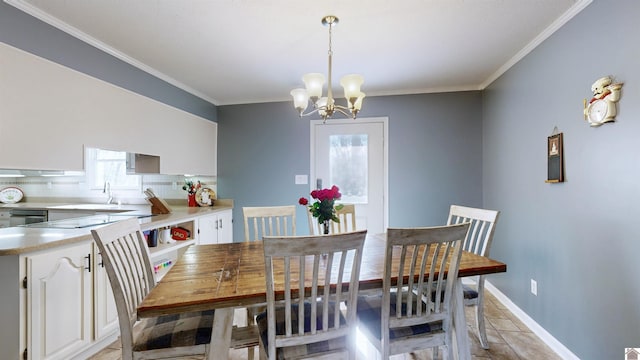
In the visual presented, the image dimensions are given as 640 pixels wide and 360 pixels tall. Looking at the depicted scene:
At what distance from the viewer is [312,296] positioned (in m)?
1.17

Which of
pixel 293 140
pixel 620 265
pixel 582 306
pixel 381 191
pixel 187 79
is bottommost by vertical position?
pixel 582 306

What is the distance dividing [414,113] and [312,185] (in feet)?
5.01

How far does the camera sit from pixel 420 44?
227 centimetres

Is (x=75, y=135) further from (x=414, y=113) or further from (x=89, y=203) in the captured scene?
(x=414, y=113)

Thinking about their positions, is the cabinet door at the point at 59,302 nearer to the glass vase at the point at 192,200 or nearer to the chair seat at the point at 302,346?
the chair seat at the point at 302,346

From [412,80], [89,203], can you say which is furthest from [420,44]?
[89,203]

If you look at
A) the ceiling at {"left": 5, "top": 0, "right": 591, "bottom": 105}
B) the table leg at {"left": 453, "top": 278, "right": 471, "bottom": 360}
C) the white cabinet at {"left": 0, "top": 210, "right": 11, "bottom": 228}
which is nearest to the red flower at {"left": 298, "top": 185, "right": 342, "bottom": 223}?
the table leg at {"left": 453, "top": 278, "right": 471, "bottom": 360}

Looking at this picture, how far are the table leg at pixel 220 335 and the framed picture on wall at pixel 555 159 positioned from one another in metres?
2.25

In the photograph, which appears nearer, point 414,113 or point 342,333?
point 342,333

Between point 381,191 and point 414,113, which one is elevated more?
point 414,113

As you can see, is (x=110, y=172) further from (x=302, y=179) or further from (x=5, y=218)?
(x=302, y=179)

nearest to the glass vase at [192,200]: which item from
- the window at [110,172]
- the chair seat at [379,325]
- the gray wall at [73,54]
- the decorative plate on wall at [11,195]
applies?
the window at [110,172]

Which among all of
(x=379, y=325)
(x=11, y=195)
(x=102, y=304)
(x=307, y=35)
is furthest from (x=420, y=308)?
(x=11, y=195)

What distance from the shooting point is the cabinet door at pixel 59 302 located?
1.54 m
